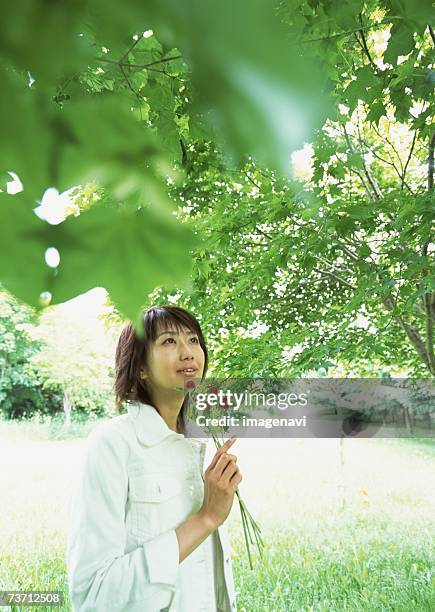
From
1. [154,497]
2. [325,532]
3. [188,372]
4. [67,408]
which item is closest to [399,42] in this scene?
[188,372]

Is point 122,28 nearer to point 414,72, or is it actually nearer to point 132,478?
point 132,478

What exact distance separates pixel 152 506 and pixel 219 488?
0.36ft

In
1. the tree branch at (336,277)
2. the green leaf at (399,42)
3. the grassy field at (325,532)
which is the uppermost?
the tree branch at (336,277)

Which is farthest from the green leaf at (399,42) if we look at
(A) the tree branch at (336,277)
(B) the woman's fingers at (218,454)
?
(A) the tree branch at (336,277)

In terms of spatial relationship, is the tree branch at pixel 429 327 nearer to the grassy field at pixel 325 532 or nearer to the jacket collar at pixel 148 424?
the grassy field at pixel 325 532

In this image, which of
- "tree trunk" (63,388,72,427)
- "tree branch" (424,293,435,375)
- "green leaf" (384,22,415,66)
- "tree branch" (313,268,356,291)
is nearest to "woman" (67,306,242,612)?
"green leaf" (384,22,415,66)

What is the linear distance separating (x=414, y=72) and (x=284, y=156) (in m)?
→ 1.13

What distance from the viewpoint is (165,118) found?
32.1 inches

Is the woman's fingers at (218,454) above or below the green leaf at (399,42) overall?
below

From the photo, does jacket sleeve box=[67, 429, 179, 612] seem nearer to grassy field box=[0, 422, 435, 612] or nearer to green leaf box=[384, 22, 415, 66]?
green leaf box=[384, 22, 415, 66]

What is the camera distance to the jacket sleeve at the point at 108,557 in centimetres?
86

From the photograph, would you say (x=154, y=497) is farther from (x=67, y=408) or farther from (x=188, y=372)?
(x=67, y=408)

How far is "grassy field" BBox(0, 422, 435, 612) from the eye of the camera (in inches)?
116

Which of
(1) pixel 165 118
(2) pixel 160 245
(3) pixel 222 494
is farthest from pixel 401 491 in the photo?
(2) pixel 160 245
